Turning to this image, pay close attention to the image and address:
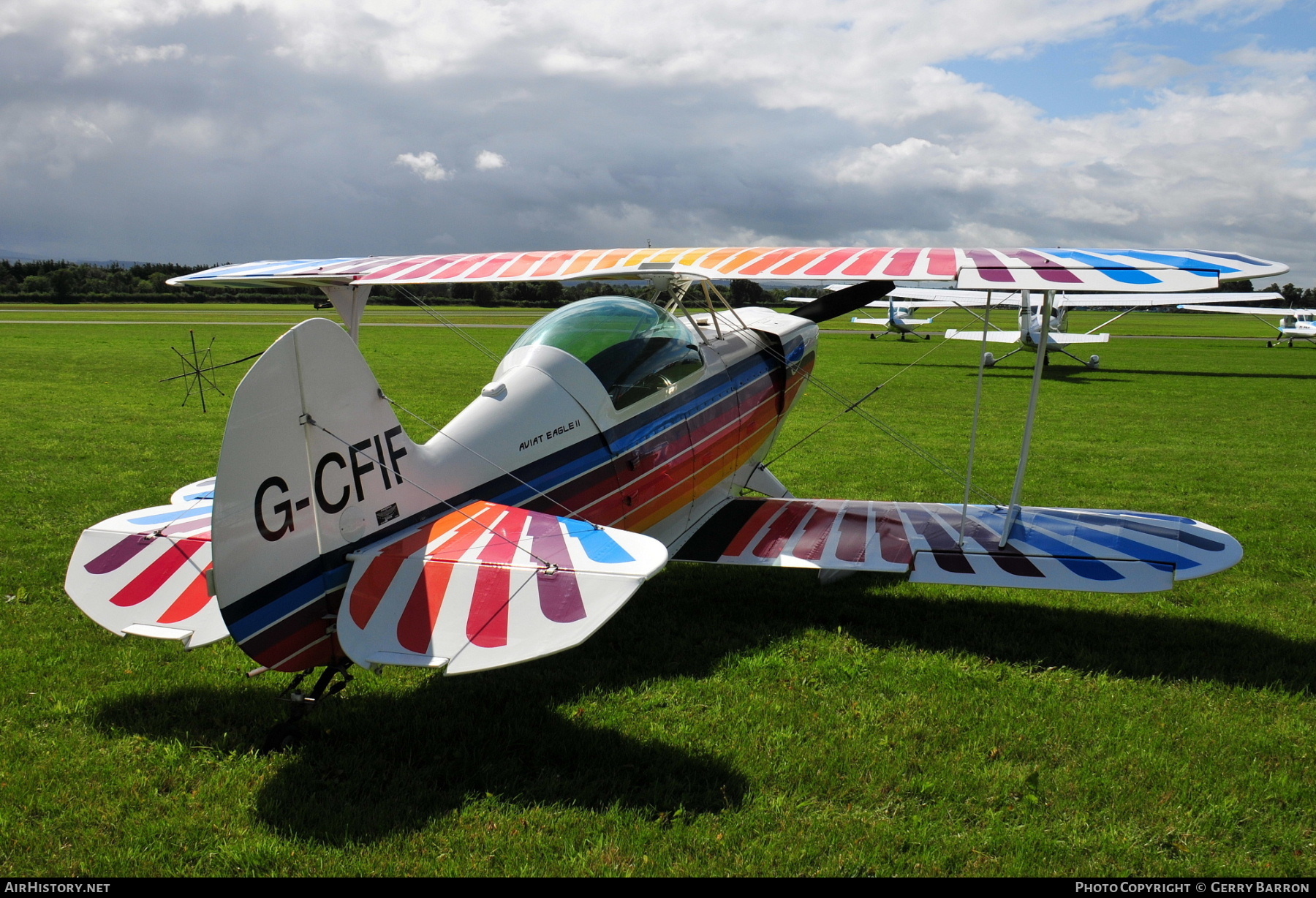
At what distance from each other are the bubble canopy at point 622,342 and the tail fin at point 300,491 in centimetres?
162

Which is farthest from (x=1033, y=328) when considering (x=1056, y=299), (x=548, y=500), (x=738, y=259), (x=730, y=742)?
(x=730, y=742)

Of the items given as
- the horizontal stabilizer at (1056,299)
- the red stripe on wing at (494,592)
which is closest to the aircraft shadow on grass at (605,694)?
the red stripe on wing at (494,592)

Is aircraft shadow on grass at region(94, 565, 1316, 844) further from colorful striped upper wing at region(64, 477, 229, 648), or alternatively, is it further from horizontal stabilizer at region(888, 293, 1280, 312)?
horizontal stabilizer at region(888, 293, 1280, 312)

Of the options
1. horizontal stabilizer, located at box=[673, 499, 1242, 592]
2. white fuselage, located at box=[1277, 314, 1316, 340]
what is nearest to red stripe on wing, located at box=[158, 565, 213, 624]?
horizontal stabilizer, located at box=[673, 499, 1242, 592]

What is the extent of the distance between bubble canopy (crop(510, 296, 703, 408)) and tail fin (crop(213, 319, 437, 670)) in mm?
1618

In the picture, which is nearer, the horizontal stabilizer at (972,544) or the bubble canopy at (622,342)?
the horizontal stabilizer at (972,544)

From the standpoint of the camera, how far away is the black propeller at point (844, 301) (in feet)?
25.6

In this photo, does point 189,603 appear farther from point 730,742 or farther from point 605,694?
point 730,742

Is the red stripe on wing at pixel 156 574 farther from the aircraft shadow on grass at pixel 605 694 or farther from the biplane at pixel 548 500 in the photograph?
the aircraft shadow on grass at pixel 605 694

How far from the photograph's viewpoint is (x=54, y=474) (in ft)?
31.7

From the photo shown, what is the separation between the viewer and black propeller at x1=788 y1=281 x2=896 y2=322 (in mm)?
7793

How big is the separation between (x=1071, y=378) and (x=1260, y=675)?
69.0 feet
